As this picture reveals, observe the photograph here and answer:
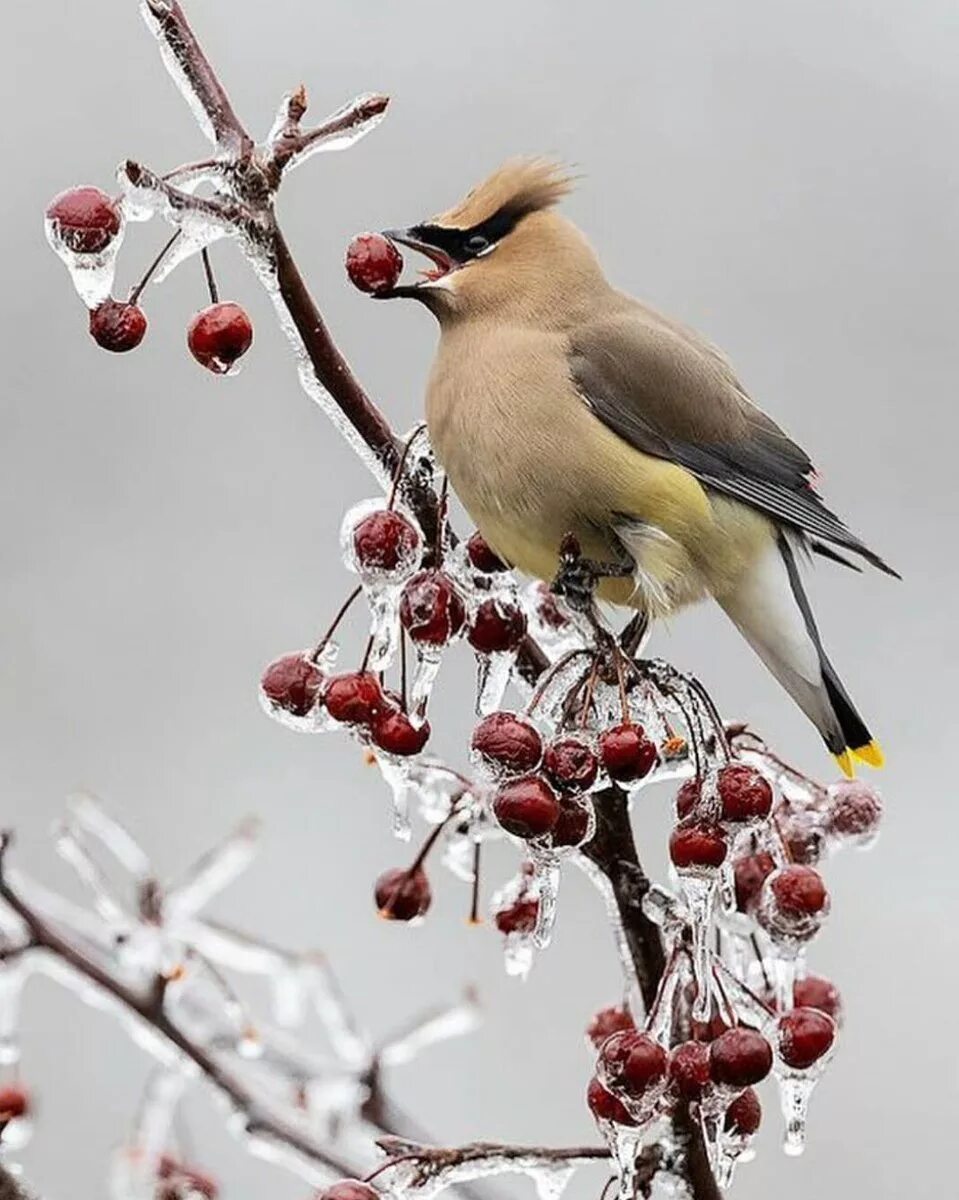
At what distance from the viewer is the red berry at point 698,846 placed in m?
1.70

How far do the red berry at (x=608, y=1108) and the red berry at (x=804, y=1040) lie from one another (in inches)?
6.7

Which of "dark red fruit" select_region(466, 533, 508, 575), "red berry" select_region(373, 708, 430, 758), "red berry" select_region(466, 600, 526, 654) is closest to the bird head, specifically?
"dark red fruit" select_region(466, 533, 508, 575)

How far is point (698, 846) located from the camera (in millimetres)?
1698

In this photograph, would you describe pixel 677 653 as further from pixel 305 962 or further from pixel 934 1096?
pixel 305 962

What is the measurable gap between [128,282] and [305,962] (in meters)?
3.33

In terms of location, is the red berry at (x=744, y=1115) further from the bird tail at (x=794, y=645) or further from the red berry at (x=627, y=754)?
the bird tail at (x=794, y=645)

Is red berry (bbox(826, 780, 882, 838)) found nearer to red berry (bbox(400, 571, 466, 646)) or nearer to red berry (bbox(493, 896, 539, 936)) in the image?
red berry (bbox(493, 896, 539, 936))

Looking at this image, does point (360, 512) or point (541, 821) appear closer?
point (541, 821)

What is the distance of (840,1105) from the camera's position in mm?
5047

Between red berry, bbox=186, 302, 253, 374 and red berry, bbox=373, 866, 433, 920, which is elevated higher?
red berry, bbox=186, 302, 253, 374

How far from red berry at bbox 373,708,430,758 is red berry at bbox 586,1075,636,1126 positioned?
0.35m

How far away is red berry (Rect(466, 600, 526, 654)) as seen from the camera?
74.1 inches

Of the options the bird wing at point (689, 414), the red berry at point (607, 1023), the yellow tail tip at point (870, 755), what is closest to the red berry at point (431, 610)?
the red berry at point (607, 1023)

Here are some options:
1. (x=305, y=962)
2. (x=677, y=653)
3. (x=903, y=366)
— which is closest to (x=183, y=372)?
(x=677, y=653)
